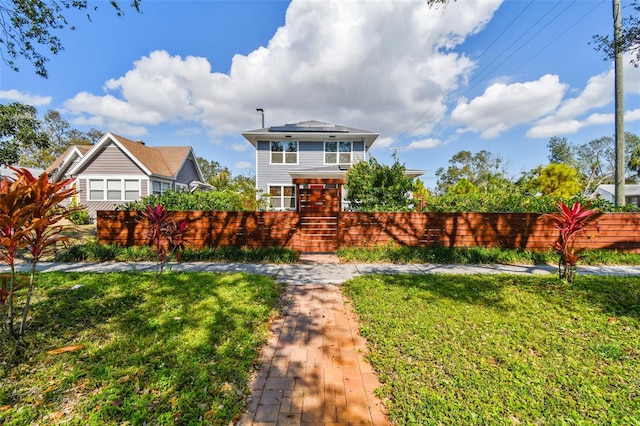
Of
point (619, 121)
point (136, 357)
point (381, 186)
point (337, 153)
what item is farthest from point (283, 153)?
point (136, 357)

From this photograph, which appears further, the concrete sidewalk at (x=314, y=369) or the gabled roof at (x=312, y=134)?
the gabled roof at (x=312, y=134)

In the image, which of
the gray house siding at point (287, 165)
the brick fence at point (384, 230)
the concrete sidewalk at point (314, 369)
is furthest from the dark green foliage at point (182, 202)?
the gray house siding at point (287, 165)

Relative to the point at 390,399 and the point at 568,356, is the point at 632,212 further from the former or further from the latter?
the point at 390,399

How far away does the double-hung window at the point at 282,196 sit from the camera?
1695 centimetres

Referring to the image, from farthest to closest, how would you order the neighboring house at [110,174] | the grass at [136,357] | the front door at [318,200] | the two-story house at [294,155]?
the two-story house at [294,155], the neighboring house at [110,174], the front door at [318,200], the grass at [136,357]

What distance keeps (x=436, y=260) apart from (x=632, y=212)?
19.6 feet

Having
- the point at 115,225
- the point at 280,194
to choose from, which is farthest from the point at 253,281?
the point at 280,194

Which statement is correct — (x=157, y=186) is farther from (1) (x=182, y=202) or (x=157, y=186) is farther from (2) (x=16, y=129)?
(1) (x=182, y=202)

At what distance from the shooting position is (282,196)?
17.0 m

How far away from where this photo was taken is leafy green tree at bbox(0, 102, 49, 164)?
10.9m

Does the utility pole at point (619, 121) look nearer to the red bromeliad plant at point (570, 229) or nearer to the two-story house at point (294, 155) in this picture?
the red bromeliad plant at point (570, 229)

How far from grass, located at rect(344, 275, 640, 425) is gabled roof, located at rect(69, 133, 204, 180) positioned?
1680 cm

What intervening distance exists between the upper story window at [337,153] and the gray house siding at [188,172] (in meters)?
11.4

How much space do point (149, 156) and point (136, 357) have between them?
18.9m
